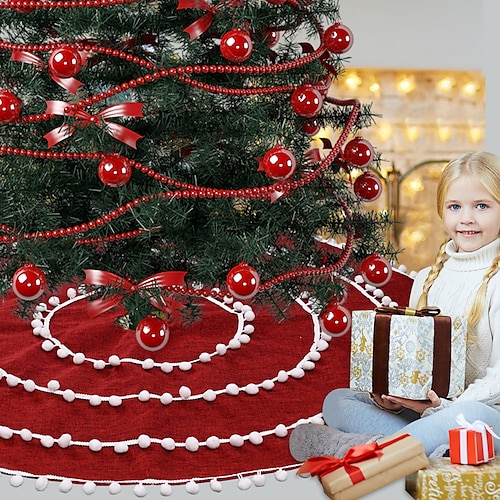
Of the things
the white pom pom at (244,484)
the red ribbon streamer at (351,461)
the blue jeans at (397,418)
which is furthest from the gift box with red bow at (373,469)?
the white pom pom at (244,484)

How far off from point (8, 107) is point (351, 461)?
1.10m

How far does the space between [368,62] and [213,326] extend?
110 inches

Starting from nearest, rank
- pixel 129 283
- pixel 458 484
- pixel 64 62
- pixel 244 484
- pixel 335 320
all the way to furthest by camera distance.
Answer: pixel 458 484, pixel 64 62, pixel 244 484, pixel 129 283, pixel 335 320

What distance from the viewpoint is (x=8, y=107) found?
6.26 ft

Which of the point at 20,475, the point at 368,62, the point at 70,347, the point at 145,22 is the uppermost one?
the point at 368,62

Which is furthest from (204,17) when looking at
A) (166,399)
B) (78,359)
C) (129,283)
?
(78,359)

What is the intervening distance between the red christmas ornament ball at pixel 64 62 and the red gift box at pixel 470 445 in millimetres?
1129

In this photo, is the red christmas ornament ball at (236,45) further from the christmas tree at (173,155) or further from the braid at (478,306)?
the braid at (478,306)

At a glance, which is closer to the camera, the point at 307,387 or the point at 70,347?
the point at 307,387

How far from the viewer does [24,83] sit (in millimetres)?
2090

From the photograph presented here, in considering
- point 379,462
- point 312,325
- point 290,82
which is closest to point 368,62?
point 312,325

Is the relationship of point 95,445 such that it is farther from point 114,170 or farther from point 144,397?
point 114,170

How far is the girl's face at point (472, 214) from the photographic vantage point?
6.81ft

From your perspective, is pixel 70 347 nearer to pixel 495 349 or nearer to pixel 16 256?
pixel 16 256
